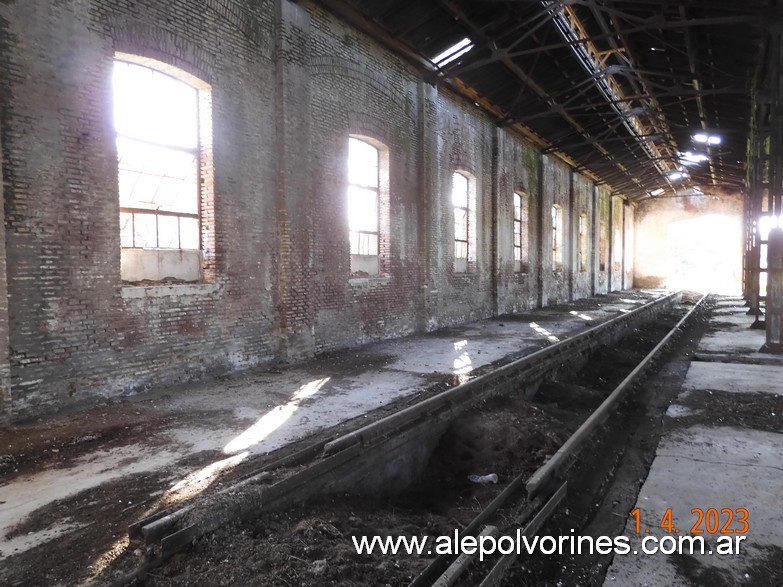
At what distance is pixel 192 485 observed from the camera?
143 inches

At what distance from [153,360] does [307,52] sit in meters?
5.78

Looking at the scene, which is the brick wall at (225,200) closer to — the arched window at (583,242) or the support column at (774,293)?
the support column at (774,293)

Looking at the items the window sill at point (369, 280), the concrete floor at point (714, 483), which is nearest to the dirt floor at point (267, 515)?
the concrete floor at point (714, 483)

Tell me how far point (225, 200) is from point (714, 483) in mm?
6725

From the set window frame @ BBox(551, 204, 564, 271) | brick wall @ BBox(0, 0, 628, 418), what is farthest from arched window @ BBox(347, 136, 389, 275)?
window frame @ BBox(551, 204, 564, 271)

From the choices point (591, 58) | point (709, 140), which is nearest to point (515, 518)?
point (591, 58)

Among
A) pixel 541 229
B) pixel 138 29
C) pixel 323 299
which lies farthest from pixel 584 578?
pixel 541 229

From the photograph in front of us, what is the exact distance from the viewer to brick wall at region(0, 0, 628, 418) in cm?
523

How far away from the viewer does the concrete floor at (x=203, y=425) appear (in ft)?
11.7

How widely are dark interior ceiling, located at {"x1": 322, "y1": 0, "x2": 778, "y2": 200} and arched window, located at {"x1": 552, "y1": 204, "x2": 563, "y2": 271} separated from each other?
2.53 metres

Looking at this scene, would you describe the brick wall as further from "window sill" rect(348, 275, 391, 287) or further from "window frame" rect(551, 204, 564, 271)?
"window frame" rect(551, 204, 564, 271)

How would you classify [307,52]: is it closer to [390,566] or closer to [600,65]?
[390,566]

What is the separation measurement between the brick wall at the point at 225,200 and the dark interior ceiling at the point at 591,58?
1101 mm

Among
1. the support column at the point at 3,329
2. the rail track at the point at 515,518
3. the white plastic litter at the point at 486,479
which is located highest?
the support column at the point at 3,329
